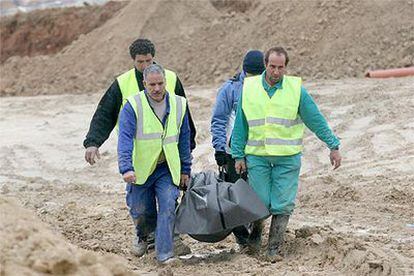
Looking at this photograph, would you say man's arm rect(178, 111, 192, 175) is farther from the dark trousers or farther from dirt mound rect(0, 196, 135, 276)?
dirt mound rect(0, 196, 135, 276)

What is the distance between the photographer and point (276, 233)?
8.45 m

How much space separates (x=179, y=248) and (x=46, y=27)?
26.4 metres

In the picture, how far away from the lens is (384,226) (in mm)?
9492

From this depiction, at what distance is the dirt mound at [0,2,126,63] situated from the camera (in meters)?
33.6

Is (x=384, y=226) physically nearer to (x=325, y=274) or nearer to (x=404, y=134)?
(x=325, y=274)

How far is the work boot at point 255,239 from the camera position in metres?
8.66

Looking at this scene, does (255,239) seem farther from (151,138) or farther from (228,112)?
(151,138)

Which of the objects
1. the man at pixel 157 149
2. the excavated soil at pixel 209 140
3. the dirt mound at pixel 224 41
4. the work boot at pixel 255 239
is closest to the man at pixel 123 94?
the man at pixel 157 149

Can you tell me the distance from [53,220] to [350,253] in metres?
3.88

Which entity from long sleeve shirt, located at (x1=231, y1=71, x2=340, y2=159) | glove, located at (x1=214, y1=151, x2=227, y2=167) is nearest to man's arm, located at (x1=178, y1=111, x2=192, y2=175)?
long sleeve shirt, located at (x1=231, y1=71, x2=340, y2=159)

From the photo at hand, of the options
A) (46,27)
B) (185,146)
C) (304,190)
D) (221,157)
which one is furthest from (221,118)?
(46,27)

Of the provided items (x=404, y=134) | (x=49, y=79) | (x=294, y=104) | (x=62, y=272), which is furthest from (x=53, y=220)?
(x=49, y=79)

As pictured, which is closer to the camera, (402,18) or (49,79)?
(402,18)

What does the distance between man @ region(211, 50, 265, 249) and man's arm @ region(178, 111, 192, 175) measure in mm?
590
